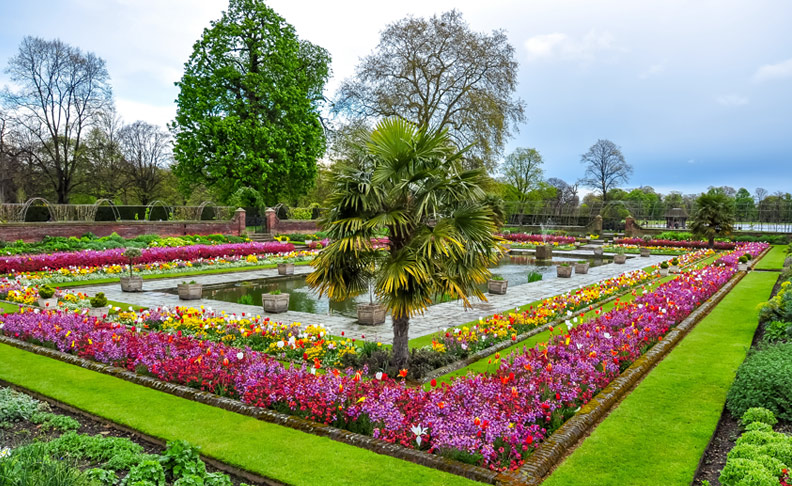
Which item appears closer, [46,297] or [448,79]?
[46,297]

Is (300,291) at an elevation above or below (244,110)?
below

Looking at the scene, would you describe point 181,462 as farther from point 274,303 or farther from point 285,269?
point 285,269

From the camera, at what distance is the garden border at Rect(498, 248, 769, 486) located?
4008mm

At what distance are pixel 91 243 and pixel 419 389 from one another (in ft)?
73.4

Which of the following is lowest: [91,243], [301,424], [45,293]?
[301,424]

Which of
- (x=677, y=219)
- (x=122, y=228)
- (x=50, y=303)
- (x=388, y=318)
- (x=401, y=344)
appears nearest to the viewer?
(x=401, y=344)

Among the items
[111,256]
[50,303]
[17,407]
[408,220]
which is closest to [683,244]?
[408,220]

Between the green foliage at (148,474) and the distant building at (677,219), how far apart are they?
151ft

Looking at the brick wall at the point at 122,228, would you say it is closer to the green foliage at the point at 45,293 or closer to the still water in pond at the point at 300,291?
the still water in pond at the point at 300,291

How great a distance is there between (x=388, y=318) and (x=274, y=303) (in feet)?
8.86

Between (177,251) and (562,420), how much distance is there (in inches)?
769

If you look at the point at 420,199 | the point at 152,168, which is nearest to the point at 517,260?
the point at 420,199

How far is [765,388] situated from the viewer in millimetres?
5082

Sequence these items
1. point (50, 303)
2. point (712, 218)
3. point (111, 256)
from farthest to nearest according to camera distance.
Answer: point (712, 218) → point (111, 256) → point (50, 303)
